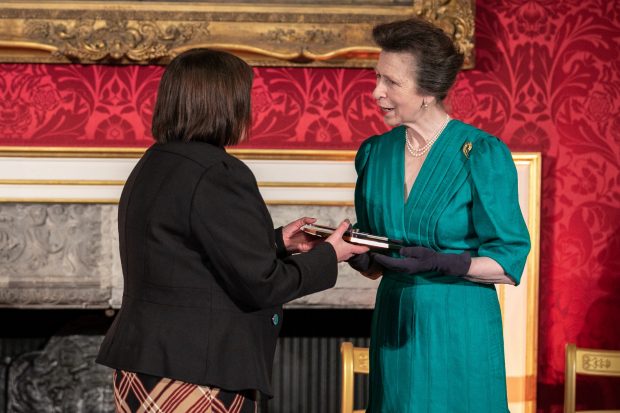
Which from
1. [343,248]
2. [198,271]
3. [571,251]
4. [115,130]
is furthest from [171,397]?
[571,251]

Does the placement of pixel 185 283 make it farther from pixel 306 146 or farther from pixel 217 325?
pixel 306 146

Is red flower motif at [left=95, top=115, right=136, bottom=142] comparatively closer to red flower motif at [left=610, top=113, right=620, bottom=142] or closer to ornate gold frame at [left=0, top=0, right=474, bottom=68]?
ornate gold frame at [left=0, top=0, right=474, bottom=68]

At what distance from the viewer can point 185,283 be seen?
1.71 m

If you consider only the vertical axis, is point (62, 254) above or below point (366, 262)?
below

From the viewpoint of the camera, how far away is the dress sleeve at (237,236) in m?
1.66

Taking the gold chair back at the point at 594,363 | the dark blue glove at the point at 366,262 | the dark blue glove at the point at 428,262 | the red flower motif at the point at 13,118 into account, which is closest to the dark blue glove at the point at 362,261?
the dark blue glove at the point at 366,262

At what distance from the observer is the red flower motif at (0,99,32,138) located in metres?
3.26

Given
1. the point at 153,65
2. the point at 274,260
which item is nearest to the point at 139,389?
the point at 274,260

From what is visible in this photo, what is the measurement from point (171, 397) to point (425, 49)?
3.36ft

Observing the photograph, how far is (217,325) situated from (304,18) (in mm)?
1797

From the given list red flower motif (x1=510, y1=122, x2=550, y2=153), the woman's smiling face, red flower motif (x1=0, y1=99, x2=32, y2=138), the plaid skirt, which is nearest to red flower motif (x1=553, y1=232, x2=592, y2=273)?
red flower motif (x1=510, y1=122, x2=550, y2=153)

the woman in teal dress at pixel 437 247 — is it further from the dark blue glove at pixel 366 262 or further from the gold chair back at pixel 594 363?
the gold chair back at pixel 594 363

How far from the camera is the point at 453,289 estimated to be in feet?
6.66

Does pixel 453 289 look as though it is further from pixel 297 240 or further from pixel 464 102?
pixel 464 102
